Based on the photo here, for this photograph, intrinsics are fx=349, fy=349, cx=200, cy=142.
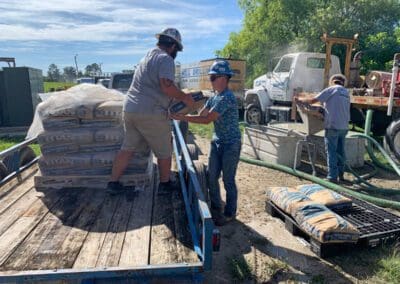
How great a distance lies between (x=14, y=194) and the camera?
3.65 metres

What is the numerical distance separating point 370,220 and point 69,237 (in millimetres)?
3278

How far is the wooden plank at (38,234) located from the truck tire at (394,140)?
21.4 ft

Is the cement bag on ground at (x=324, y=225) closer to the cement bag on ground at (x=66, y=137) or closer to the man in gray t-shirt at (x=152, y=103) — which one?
the man in gray t-shirt at (x=152, y=103)

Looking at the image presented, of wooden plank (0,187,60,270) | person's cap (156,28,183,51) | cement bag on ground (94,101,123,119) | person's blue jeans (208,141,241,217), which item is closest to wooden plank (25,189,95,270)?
wooden plank (0,187,60,270)

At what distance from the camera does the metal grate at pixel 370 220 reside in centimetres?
377

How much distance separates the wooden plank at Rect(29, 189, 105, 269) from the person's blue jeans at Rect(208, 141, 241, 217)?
4.12 feet

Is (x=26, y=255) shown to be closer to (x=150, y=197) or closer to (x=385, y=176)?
(x=150, y=197)

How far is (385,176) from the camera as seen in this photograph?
6.52 m

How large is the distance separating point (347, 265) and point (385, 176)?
3.64 meters

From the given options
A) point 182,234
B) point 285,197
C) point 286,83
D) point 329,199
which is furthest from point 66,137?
point 286,83

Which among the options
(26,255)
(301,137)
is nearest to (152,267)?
(26,255)

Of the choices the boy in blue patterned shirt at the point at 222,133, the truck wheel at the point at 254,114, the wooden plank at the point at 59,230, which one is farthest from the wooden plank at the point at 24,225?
the truck wheel at the point at 254,114

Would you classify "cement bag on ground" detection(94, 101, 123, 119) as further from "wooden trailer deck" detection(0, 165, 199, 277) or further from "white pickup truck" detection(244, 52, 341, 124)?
"white pickup truck" detection(244, 52, 341, 124)

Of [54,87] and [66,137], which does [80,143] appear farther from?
[54,87]
